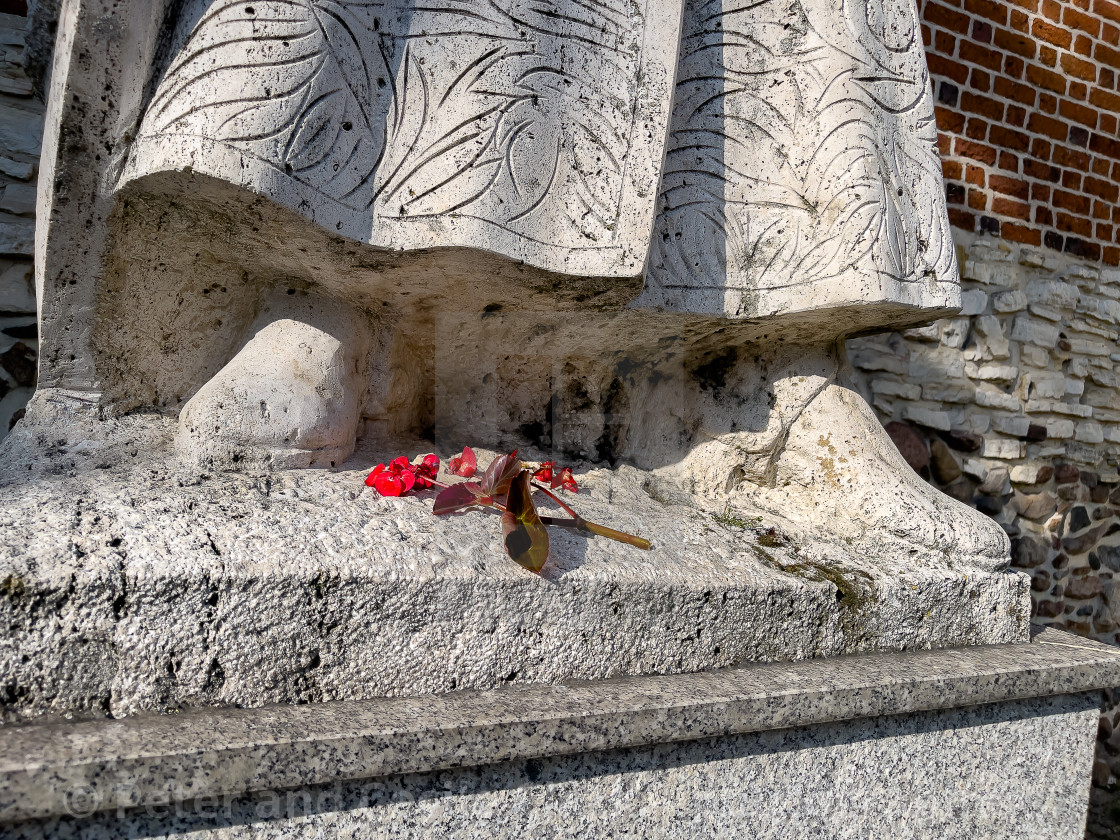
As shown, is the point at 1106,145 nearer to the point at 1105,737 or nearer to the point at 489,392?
the point at 1105,737

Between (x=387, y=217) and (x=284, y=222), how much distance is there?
0.43ft

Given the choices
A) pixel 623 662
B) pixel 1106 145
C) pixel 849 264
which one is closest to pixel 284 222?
pixel 623 662

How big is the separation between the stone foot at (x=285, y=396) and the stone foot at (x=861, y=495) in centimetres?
79

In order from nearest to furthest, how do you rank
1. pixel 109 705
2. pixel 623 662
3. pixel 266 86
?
pixel 109 705, pixel 266 86, pixel 623 662

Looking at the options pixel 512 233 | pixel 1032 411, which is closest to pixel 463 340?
pixel 512 233

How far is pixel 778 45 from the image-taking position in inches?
55.0

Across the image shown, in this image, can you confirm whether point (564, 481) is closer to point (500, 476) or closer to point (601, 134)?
point (500, 476)

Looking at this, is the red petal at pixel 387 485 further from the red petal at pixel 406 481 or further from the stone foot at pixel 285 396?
the stone foot at pixel 285 396

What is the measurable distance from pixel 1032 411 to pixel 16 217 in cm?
339

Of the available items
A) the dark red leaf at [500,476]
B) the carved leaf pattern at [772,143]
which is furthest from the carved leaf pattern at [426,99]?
the dark red leaf at [500,476]

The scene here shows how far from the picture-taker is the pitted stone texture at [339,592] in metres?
0.83

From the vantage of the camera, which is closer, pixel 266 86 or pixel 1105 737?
pixel 266 86

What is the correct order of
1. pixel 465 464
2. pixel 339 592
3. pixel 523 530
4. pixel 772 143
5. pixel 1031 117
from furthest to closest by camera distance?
pixel 1031 117
pixel 772 143
pixel 465 464
pixel 523 530
pixel 339 592

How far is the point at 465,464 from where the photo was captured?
130 cm
